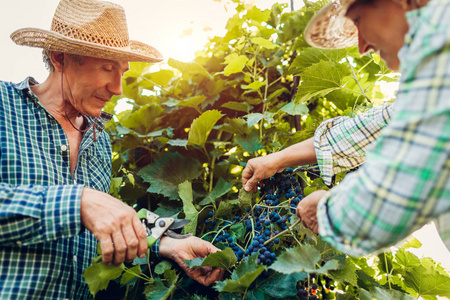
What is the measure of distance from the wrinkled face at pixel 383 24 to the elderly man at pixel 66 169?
75cm

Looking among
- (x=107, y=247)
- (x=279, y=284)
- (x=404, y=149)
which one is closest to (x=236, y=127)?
(x=279, y=284)

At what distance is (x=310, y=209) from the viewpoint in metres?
0.96

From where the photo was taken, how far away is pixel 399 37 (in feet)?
2.40

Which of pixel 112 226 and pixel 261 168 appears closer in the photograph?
pixel 112 226

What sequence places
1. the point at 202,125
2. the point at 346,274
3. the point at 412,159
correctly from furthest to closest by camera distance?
the point at 202,125, the point at 346,274, the point at 412,159

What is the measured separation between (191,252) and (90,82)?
0.76 m

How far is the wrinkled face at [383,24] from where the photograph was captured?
28.4 inches

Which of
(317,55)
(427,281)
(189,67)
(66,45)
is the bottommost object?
(427,281)

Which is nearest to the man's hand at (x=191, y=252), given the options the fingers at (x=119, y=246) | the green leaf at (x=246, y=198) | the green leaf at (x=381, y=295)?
the green leaf at (x=246, y=198)

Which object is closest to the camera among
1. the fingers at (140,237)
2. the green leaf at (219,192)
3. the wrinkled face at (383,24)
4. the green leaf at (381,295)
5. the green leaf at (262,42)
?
the wrinkled face at (383,24)

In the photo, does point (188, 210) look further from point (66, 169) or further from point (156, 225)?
point (66, 169)

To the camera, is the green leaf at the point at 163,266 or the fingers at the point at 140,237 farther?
the green leaf at the point at 163,266

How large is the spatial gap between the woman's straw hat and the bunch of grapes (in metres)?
0.49

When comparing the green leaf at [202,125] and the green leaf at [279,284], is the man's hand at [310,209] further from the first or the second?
the green leaf at [202,125]
